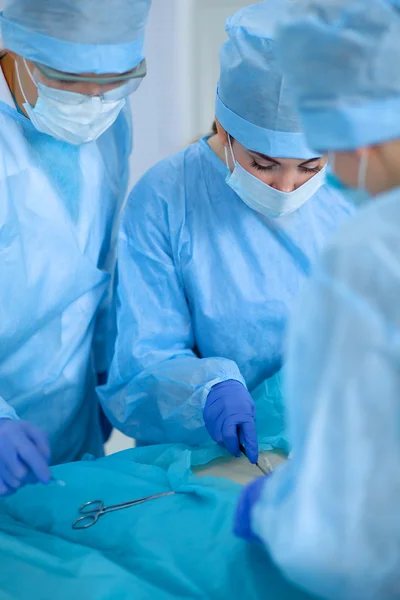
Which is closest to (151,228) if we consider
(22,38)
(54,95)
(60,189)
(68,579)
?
(60,189)

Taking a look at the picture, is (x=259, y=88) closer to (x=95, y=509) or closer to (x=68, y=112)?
(x=68, y=112)

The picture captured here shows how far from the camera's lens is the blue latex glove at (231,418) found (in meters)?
1.22

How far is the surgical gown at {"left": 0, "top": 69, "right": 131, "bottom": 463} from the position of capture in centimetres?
130

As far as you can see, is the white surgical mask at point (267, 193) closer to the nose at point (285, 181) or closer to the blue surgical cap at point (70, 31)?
the nose at point (285, 181)

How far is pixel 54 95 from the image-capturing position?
1261mm

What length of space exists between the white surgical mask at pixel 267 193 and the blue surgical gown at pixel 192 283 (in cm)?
7

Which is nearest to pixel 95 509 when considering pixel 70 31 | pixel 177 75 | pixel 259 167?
pixel 259 167

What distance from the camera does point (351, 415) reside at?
58 cm

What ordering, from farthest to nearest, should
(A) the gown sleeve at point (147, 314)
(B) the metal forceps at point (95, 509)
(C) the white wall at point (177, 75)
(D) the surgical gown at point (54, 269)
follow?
(C) the white wall at point (177, 75)
(A) the gown sleeve at point (147, 314)
(D) the surgical gown at point (54, 269)
(B) the metal forceps at point (95, 509)

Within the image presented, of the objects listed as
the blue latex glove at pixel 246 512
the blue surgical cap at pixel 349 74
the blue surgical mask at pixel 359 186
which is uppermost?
the blue surgical cap at pixel 349 74

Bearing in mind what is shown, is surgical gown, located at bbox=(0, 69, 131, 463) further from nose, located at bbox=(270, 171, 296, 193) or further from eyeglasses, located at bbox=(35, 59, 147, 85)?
nose, located at bbox=(270, 171, 296, 193)

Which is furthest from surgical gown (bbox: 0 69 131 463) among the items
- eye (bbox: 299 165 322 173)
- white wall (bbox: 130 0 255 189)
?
white wall (bbox: 130 0 255 189)

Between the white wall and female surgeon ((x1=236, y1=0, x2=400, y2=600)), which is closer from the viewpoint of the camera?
female surgeon ((x1=236, y1=0, x2=400, y2=600))

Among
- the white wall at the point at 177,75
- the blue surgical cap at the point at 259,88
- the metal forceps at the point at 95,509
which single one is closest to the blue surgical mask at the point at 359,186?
the blue surgical cap at the point at 259,88
